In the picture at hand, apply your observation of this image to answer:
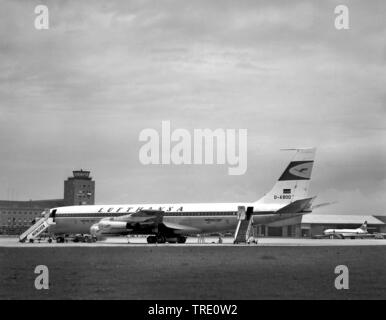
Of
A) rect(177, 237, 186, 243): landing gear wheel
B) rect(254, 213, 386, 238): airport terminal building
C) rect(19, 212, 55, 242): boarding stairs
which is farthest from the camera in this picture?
rect(254, 213, 386, 238): airport terminal building

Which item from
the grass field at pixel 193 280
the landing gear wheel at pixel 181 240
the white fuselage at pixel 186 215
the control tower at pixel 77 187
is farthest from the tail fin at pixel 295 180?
the control tower at pixel 77 187

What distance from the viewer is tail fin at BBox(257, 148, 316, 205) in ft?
174

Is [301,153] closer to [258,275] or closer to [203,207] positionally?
[203,207]

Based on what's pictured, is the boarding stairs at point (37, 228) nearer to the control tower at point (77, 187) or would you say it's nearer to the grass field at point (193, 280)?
the grass field at point (193, 280)

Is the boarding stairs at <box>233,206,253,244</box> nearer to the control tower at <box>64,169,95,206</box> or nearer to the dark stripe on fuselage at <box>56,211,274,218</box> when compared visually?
the dark stripe on fuselage at <box>56,211,274,218</box>

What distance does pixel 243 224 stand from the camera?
5281cm

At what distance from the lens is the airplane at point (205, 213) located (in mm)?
52562

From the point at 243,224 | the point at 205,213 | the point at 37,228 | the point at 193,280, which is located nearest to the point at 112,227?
the point at 205,213

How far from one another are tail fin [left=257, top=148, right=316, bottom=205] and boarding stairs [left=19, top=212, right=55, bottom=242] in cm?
2370

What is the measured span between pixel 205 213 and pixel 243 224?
3.92 meters

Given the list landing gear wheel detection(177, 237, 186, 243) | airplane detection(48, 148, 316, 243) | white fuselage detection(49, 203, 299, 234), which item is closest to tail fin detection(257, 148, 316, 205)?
airplane detection(48, 148, 316, 243)

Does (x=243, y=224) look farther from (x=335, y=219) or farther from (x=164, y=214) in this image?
(x=335, y=219)
